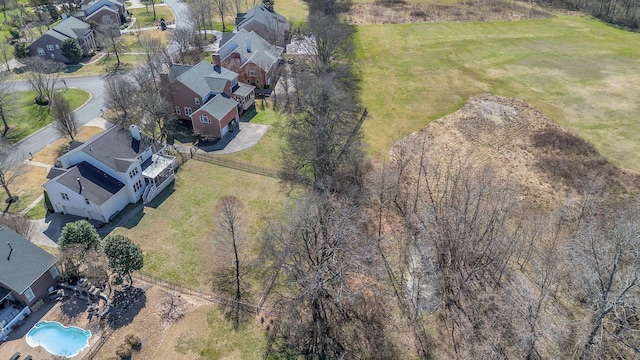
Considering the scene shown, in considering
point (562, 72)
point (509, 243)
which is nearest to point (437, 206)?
point (509, 243)

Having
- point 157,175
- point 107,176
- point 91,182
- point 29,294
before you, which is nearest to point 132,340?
point 29,294

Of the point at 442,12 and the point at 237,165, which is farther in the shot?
the point at 442,12

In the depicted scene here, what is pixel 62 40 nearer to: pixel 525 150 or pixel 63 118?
pixel 63 118

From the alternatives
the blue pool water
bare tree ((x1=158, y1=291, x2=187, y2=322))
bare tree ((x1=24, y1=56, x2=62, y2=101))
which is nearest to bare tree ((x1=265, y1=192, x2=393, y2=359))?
bare tree ((x1=158, y1=291, x2=187, y2=322))

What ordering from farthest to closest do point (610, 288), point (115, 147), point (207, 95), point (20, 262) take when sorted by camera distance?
point (207, 95), point (115, 147), point (20, 262), point (610, 288)

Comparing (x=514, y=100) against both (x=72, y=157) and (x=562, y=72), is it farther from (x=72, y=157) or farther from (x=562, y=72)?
(x=72, y=157)

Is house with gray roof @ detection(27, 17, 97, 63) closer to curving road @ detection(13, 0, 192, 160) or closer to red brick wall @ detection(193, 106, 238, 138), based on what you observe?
curving road @ detection(13, 0, 192, 160)
